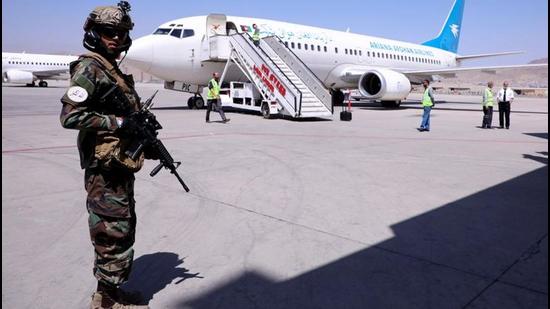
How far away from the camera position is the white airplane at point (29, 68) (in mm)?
41000

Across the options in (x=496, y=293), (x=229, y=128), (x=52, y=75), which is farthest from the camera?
(x=52, y=75)

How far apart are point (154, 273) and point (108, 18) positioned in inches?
74.8

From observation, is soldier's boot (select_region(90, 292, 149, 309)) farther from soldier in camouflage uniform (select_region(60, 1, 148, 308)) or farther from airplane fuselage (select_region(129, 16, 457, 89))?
airplane fuselage (select_region(129, 16, 457, 89))

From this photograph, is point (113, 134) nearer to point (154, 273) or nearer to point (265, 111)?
point (154, 273)

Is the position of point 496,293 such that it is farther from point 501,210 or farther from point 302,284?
point 501,210

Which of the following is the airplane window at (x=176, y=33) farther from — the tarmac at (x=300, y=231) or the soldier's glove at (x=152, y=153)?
the soldier's glove at (x=152, y=153)

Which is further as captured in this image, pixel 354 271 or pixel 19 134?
pixel 19 134

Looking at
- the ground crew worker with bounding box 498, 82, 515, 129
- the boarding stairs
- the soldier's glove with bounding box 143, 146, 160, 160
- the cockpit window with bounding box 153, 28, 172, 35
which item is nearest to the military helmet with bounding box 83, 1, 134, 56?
the soldier's glove with bounding box 143, 146, 160, 160

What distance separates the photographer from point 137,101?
289 centimetres

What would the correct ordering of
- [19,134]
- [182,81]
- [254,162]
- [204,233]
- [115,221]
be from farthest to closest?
[182,81] < [19,134] < [254,162] < [204,233] < [115,221]

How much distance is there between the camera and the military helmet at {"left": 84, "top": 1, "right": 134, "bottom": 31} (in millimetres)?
2613

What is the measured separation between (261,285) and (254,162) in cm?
445

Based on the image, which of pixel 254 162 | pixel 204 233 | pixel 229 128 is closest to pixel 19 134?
pixel 229 128

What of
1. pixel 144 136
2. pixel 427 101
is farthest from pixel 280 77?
pixel 144 136
